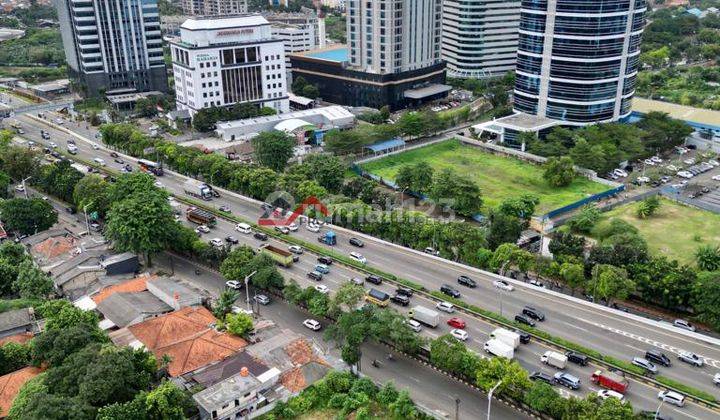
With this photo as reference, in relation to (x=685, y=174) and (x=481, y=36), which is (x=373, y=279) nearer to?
(x=685, y=174)

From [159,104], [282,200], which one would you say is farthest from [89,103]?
[282,200]

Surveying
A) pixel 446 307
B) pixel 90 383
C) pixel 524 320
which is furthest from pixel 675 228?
pixel 90 383

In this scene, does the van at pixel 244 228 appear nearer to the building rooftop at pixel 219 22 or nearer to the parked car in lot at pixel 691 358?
the parked car in lot at pixel 691 358

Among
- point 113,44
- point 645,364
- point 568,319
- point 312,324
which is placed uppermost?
point 113,44

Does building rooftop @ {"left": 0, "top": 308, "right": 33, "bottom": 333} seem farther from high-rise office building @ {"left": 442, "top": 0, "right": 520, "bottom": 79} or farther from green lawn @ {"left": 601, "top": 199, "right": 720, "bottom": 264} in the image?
high-rise office building @ {"left": 442, "top": 0, "right": 520, "bottom": 79}

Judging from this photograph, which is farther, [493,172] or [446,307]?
[493,172]

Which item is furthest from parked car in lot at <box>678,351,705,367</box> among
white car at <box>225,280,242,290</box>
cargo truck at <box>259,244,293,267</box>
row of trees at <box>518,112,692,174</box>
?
row of trees at <box>518,112,692,174</box>

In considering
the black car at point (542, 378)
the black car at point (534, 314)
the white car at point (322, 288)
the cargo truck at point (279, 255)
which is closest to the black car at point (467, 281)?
the black car at point (534, 314)
